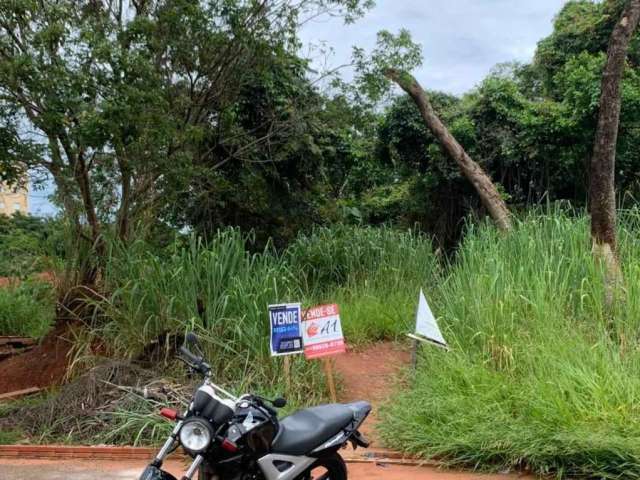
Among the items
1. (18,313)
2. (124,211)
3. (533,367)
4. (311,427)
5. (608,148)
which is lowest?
(533,367)

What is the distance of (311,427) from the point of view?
3.76 m

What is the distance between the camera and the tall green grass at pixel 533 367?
4.73m

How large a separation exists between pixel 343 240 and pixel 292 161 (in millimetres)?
2345

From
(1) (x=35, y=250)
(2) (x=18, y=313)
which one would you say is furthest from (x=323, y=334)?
(2) (x=18, y=313)

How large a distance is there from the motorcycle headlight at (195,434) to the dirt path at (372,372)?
3.31 meters

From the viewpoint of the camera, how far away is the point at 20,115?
26.2 feet

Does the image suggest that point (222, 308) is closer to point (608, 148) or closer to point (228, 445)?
point (228, 445)

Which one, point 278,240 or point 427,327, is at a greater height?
point 278,240

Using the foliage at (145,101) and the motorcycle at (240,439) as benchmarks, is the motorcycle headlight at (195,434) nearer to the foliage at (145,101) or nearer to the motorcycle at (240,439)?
the motorcycle at (240,439)

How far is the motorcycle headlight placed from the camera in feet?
10.5

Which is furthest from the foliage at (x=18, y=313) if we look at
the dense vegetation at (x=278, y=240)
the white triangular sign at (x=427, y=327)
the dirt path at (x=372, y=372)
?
the white triangular sign at (x=427, y=327)

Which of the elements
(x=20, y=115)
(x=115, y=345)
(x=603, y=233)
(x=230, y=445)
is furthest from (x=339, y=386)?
(x=20, y=115)

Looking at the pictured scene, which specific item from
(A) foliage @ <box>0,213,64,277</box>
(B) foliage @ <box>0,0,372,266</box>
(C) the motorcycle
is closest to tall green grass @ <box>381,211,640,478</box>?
(C) the motorcycle

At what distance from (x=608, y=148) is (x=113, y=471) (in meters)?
6.36
